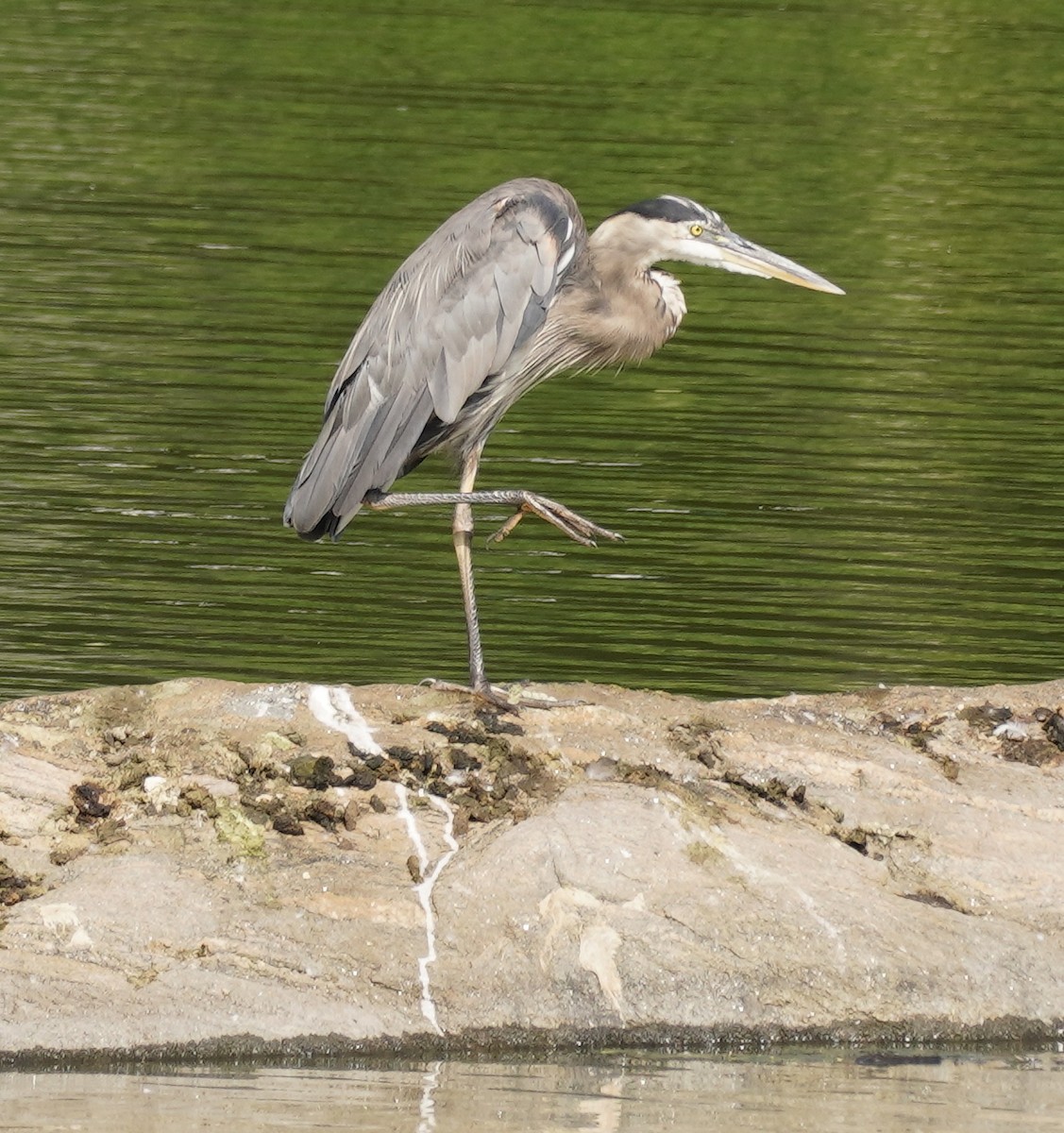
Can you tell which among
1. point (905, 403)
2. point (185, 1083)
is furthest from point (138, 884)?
point (905, 403)

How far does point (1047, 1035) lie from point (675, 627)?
4.66 meters

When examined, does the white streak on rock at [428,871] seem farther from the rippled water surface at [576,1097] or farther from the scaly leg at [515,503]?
the scaly leg at [515,503]

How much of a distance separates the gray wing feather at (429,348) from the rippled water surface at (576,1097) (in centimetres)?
255

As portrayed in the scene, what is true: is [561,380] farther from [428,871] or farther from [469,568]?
[428,871]

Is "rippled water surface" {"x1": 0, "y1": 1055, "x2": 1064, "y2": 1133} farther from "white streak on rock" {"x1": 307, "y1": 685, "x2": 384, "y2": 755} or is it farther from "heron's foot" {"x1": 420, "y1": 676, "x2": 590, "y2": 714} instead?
"heron's foot" {"x1": 420, "y1": 676, "x2": 590, "y2": 714}

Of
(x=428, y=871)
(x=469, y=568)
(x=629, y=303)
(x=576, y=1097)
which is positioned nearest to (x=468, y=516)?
(x=469, y=568)

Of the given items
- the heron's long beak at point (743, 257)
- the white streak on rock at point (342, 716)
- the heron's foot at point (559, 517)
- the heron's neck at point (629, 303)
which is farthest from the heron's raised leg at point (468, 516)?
the heron's long beak at point (743, 257)

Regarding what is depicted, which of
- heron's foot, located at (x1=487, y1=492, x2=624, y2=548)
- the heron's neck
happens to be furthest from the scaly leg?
Answer: the heron's neck

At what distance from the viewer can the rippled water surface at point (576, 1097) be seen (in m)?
6.59

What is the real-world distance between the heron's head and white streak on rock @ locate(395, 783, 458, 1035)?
99.5 inches

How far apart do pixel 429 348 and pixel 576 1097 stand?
3014 millimetres

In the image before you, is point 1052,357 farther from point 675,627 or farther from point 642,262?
point 642,262

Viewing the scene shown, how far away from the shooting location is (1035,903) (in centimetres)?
778

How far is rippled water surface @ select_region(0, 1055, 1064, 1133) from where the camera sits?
659 centimetres
